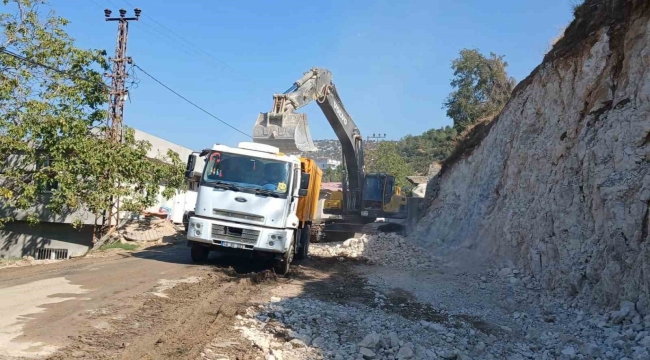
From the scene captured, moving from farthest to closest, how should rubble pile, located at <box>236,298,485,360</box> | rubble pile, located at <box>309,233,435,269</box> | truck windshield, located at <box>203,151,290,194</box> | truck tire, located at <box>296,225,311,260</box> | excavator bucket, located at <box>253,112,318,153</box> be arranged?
rubble pile, located at <box>309,233,435,269</box> < truck tire, located at <box>296,225,311,260</box> < excavator bucket, located at <box>253,112,318,153</box> < truck windshield, located at <box>203,151,290,194</box> < rubble pile, located at <box>236,298,485,360</box>

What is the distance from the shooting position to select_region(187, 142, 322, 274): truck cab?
11492mm

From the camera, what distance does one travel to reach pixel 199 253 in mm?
13086

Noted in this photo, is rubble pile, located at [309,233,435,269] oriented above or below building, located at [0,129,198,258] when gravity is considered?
above

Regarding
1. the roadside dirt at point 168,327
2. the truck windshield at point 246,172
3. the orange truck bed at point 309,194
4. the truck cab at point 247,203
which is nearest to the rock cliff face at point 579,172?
the orange truck bed at point 309,194

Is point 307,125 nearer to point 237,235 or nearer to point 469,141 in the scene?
point 237,235

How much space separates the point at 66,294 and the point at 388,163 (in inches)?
2380

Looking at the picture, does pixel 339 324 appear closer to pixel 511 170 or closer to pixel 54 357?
pixel 54 357

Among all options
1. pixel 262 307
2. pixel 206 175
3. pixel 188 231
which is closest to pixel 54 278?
pixel 188 231

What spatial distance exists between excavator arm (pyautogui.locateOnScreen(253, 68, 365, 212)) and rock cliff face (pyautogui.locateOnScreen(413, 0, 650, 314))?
5319 mm

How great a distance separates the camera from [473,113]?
123ft

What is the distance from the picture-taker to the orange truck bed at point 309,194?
14246mm

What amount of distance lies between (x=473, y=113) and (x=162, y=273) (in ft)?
99.4

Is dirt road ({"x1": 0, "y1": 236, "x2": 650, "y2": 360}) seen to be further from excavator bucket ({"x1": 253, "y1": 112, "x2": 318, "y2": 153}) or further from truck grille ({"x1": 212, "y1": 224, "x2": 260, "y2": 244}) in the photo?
excavator bucket ({"x1": 253, "y1": 112, "x2": 318, "y2": 153})

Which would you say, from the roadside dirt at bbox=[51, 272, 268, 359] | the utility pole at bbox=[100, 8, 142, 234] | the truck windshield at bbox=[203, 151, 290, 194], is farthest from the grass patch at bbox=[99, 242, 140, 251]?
the roadside dirt at bbox=[51, 272, 268, 359]
